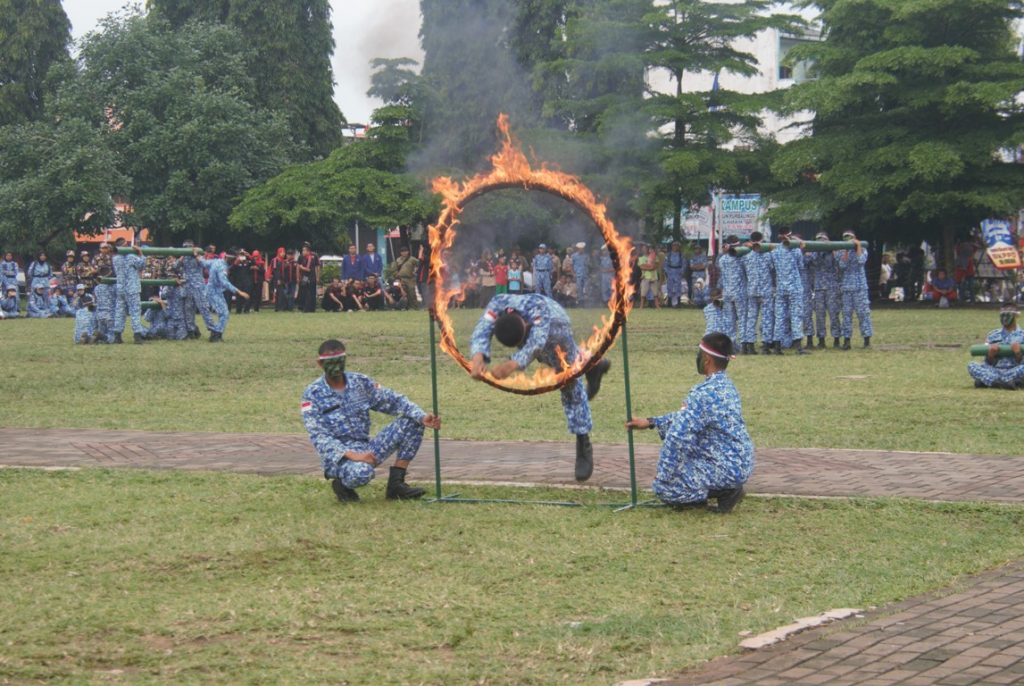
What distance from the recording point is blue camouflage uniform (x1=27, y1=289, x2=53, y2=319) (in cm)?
4122

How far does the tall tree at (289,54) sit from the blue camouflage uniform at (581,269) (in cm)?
4452

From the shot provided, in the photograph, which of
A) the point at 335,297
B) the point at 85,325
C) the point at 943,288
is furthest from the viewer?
the point at 335,297

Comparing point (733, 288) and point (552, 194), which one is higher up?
point (552, 194)

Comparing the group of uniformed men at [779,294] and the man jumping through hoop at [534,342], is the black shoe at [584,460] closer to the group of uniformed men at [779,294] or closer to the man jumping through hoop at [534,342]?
the man jumping through hoop at [534,342]

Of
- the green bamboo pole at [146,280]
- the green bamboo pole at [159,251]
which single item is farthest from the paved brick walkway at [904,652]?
the green bamboo pole at [146,280]

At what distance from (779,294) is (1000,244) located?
1520 centimetres

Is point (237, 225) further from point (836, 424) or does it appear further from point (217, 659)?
point (217, 659)

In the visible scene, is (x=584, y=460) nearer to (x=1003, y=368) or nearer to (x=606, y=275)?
(x=606, y=275)

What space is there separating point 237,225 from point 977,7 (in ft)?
79.1

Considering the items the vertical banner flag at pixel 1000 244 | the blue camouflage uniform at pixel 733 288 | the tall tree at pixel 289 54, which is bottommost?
the blue camouflage uniform at pixel 733 288

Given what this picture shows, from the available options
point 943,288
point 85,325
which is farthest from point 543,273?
point 943,288

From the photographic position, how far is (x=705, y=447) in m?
9.20

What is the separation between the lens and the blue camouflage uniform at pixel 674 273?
41.5 m

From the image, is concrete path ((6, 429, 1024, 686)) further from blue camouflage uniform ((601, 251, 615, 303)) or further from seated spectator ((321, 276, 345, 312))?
seated spectator ((321, 276, 345, 312))
